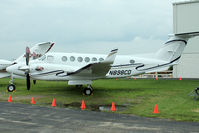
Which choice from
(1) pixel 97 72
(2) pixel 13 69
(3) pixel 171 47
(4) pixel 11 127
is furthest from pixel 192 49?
(4) pixel 11 127

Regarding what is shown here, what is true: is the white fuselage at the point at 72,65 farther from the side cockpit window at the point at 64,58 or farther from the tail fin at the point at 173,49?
the tail fin at the point at 173,49

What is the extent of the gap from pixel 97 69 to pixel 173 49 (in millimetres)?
8586

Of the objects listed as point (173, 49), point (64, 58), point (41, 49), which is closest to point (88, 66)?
point (64, 58)

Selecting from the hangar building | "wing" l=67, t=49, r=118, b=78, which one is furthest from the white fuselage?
the hangar building

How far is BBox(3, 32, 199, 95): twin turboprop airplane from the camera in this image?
Result: 15.4 m

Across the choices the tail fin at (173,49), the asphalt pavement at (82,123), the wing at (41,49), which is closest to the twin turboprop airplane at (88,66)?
the tail fin at (173,49)

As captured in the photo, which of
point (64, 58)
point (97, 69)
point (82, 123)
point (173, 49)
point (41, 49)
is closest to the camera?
point (82, 123)

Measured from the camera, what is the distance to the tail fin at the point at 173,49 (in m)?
19.0

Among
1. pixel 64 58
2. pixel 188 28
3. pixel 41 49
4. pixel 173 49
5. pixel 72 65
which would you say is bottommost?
pixel 72 65

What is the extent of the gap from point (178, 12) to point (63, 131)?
113 ft

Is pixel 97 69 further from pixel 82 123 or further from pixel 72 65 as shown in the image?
pixel 82 123

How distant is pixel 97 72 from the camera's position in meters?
15.1

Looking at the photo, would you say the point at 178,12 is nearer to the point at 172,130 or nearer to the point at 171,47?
the point at 171,47

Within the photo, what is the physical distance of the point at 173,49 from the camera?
19156 millimetres
